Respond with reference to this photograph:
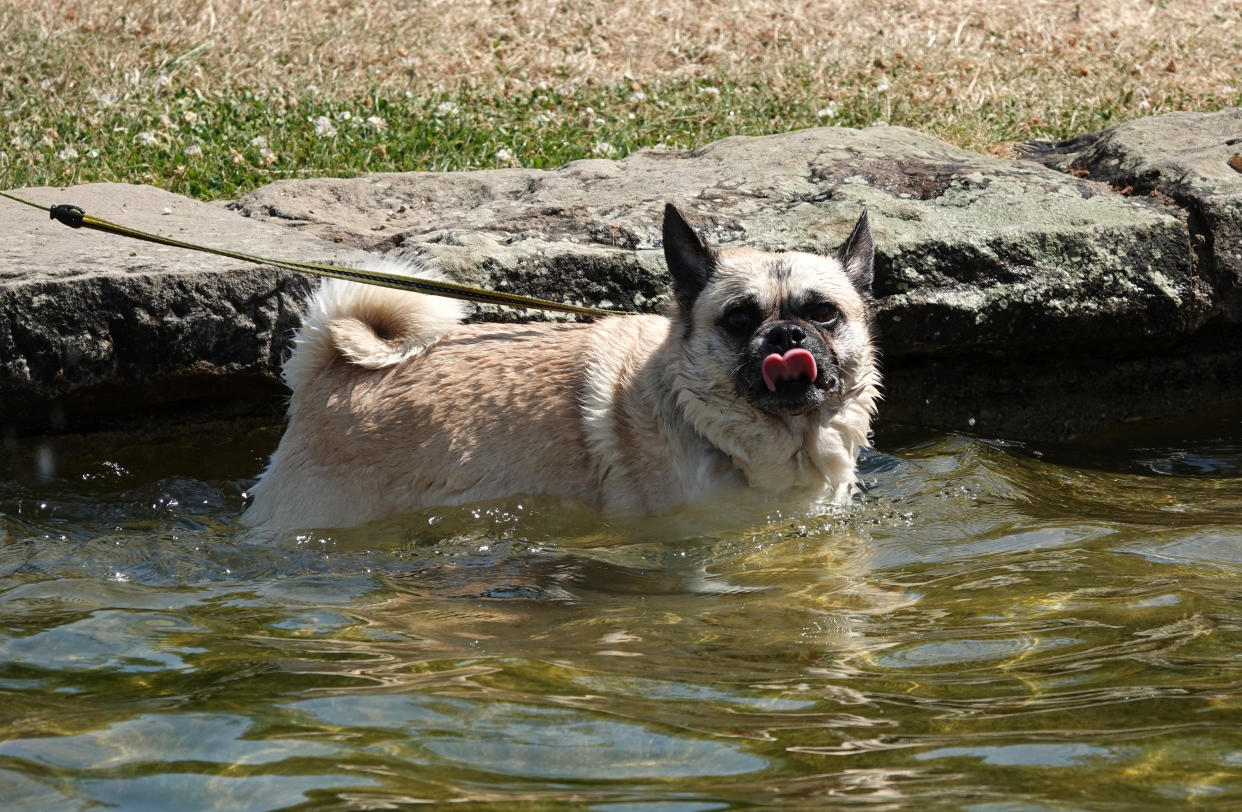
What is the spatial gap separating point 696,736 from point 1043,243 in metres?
4.00

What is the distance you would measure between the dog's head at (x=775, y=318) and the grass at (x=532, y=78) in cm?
396

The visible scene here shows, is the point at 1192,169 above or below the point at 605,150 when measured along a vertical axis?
below

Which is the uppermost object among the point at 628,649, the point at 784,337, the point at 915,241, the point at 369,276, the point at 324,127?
the point at 324,127

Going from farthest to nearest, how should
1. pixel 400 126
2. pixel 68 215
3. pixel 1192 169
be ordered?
pixel 400 126, pixel 1192 169, pixel 68 215

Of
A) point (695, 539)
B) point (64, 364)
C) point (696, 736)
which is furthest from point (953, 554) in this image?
point (64, 364)

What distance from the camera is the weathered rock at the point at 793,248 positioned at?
5156mm

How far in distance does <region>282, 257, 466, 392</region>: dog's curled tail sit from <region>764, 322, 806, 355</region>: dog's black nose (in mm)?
1354

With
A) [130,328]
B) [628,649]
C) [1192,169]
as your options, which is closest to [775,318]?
[628,649]

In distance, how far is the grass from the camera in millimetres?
8484

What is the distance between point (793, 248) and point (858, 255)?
983 millimetres

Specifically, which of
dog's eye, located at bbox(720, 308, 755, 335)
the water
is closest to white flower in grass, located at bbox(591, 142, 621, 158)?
the water

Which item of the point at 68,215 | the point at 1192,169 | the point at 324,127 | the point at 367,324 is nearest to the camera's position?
the point at 68,215

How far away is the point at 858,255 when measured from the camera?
15.7 feet

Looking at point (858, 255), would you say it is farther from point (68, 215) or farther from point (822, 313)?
point (68, 215)
